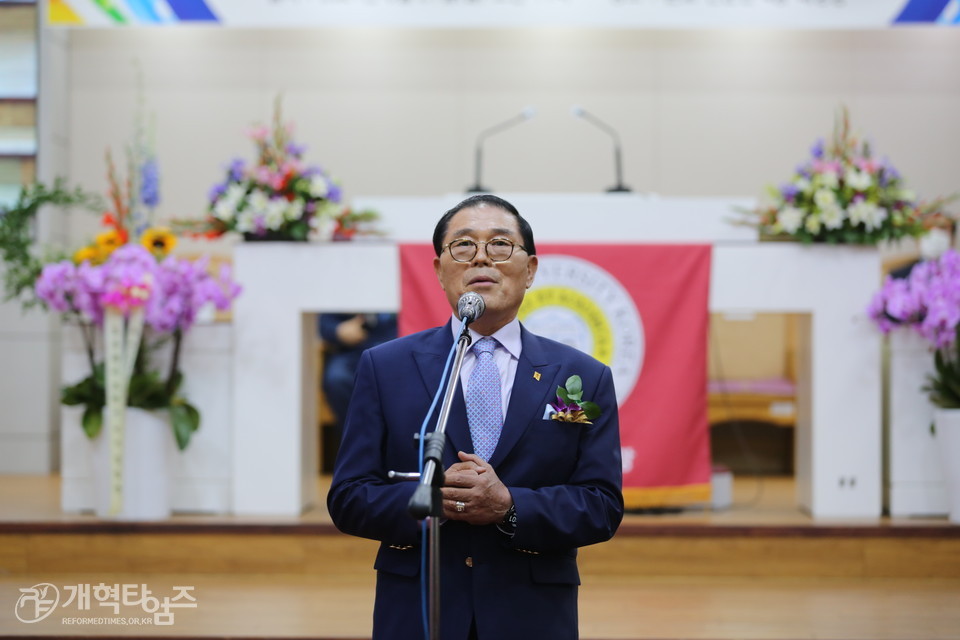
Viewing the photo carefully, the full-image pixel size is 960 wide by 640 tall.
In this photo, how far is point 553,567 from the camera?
5.43 feet

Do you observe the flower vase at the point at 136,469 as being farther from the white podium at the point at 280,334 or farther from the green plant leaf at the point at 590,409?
the green plant leaf at the point at 590,409

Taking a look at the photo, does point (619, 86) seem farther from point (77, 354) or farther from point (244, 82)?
point (77, 354)

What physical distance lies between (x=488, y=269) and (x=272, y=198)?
252 centimetres

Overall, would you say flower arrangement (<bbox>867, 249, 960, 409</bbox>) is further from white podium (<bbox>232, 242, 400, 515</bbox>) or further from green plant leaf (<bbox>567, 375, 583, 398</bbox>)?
green plant leaf (<bbox>567, 375, 583, 398</bbox>)

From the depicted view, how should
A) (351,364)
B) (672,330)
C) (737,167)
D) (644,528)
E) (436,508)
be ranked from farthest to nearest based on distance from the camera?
1. (737,167)
2. (351,364)
3. (672,330)
4. (644,528)
5. (436,508)

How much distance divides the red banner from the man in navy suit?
212 centimetres

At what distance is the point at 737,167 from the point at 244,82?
3.07 metres

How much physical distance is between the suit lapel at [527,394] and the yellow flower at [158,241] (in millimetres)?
2700

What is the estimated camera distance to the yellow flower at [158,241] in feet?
13.3

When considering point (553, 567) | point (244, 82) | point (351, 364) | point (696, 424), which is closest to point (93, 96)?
point (244, 82)

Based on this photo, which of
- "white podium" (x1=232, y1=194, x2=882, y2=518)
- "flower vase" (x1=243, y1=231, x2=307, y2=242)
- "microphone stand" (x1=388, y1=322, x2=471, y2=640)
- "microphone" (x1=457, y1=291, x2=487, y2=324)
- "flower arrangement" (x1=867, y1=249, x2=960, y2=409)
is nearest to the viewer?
"microphone stand" (x1=388, y1=322, x2=471, y2=640)

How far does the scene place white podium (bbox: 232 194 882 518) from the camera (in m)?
3.93
